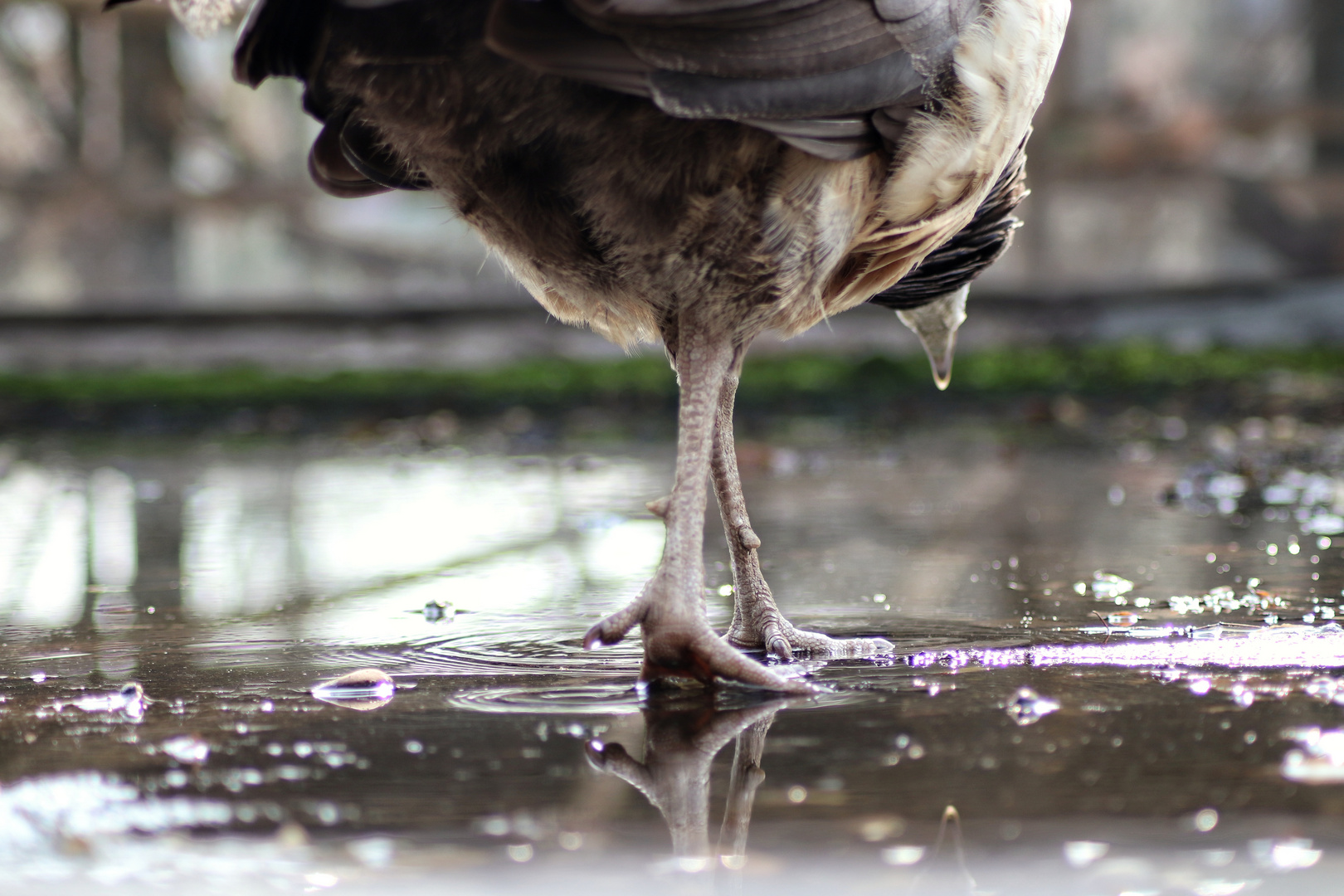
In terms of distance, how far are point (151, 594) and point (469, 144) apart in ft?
5.08

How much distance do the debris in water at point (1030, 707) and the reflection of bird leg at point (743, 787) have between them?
343 millimetres

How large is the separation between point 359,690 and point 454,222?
6902 mm

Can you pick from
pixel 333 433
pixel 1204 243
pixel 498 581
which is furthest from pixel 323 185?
pixel 1204 243

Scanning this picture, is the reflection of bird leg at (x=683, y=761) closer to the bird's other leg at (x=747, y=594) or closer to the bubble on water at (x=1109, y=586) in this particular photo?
the bird's other leg at (x=747, y=594)

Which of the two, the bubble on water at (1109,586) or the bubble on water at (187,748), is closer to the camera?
the bubble on water at (187,748)

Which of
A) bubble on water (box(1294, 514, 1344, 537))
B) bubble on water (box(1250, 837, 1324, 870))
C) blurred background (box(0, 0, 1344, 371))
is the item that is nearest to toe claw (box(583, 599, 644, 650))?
bubble on water (box(1250, 837, 1324, 870))

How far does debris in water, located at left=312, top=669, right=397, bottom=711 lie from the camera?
2.19 metres

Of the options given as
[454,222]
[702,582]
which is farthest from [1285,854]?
[454,222]

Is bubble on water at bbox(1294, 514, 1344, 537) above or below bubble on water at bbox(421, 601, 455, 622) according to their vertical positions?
above

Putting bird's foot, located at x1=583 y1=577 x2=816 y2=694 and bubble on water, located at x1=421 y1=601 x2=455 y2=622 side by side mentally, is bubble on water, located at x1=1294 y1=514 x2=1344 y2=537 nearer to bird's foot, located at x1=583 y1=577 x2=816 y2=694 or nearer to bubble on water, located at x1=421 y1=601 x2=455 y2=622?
bird's foot, located at x1=583 y1=577 x2=816 y2=694

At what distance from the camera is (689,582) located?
7.77 feet

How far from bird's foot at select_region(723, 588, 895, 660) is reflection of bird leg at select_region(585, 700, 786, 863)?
14.9 inches

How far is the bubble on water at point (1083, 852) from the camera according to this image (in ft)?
4.85

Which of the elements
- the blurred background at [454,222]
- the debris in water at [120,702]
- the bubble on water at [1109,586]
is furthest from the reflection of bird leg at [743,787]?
the blurred background at [454,222]
